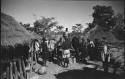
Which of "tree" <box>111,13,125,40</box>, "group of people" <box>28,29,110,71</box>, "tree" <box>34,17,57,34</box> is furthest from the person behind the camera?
"tree" <box>34,17,57,34</box>

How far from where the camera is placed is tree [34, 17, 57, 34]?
17.7 m

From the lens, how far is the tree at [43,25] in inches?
697

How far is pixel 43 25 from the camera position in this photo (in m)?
19.8

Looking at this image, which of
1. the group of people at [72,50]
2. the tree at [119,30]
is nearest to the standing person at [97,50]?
the group of people at [72,50]

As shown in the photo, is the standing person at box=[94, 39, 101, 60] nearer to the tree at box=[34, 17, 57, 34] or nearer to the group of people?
the group of people

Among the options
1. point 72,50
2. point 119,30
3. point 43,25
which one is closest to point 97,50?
point 72,50

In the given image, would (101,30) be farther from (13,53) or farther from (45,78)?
(13,53)

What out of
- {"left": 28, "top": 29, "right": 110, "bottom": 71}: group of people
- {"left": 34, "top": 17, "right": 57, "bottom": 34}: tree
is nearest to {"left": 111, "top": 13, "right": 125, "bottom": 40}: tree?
{"left": 28, "top": 29, "right": 110, "bottom": 71}: group of people

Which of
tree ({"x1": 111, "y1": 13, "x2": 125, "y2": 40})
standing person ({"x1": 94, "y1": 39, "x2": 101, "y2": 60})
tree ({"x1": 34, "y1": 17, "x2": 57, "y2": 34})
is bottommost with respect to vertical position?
standing person ({"x1": 94, "y1": 39, "x2": 101, "y2": 60})

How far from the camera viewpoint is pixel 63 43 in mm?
5902

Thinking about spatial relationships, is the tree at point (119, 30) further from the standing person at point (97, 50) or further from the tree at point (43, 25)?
the tree at point (43, 25)

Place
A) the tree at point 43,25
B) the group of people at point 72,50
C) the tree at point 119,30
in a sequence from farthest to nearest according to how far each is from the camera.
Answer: the tree at point 43,25 < the group of people at point 72,50 < the tree at point 119,30

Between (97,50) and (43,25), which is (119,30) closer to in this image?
(97,50)

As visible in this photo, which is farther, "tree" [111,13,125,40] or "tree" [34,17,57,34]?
"tree" [34,17,57,34]
